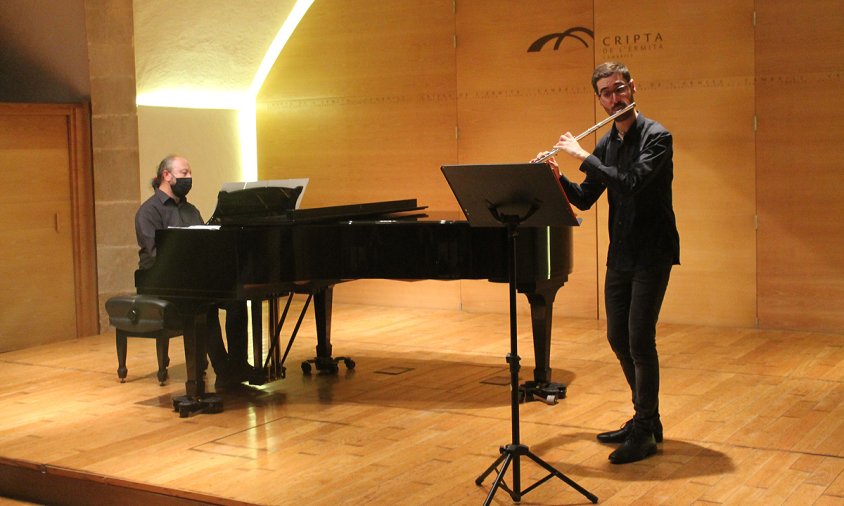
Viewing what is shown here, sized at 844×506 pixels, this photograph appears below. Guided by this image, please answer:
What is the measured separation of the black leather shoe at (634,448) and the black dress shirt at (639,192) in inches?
25.0

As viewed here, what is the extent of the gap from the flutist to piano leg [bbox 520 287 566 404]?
93 centimetres

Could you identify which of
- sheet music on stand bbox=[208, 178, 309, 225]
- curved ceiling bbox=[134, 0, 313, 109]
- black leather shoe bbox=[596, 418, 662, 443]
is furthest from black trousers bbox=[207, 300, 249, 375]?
curved ceiling bbox=[134, 0, 313, 109]

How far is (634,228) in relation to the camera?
3779mm

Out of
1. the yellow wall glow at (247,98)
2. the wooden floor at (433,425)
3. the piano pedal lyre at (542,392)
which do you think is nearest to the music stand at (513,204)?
the wooden floor at (433,425)

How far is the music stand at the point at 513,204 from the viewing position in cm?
336

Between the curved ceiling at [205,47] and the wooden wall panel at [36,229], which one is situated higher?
the curved ceiling at [205,47]

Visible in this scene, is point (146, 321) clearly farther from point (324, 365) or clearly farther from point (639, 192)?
point (639, 192)

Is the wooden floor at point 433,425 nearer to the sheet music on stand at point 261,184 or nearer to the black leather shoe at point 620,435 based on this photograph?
the black leather shoe at point 620,435

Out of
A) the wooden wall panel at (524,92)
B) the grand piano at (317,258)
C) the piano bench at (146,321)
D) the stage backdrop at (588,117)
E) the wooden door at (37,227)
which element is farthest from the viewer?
the wooden wall panel at (524,92)

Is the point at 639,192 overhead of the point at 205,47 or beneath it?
beneath

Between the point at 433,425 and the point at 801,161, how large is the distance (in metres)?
3.25

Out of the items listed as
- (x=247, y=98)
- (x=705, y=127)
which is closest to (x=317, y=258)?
(x=705, y=127)

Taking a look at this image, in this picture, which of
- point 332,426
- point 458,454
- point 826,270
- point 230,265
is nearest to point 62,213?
point 230,265

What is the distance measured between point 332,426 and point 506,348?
196 cm
